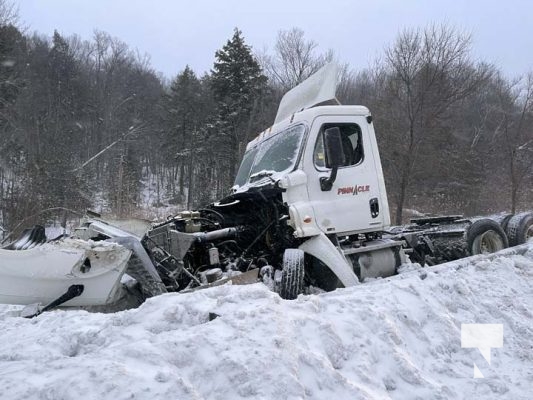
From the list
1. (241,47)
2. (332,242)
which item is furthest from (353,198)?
(241,47)

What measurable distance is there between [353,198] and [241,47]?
29603 millimetres

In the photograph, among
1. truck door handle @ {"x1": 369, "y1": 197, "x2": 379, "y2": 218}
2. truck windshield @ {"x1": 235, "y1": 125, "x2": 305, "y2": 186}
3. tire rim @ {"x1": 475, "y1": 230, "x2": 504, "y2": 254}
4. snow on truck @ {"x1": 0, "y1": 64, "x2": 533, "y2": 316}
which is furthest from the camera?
tire rim @ {"x1": 475, "y1": 230, "x2": 504, "y2": 254}

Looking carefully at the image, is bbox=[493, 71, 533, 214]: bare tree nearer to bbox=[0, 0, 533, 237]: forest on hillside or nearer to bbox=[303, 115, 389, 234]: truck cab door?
bbox=[0, 0, 533, 237]: forest on hillside

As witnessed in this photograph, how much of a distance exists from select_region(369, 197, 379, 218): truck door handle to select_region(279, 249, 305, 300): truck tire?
1.79 meters

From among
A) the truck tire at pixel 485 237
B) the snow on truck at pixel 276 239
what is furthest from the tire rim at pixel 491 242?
the snow on truck at pixel 276 239

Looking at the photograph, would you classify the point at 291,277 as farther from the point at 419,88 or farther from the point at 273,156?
the point at 419,88

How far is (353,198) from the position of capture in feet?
21.1

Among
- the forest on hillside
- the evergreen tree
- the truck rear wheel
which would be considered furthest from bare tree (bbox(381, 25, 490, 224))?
the evergreen tree

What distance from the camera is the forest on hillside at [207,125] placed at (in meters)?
17.7

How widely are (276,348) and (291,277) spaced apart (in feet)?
7.38

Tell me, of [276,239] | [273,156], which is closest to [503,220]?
[273,156]

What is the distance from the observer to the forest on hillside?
17688 mm

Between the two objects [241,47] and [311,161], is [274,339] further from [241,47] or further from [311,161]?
[241,47]

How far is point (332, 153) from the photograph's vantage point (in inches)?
238
